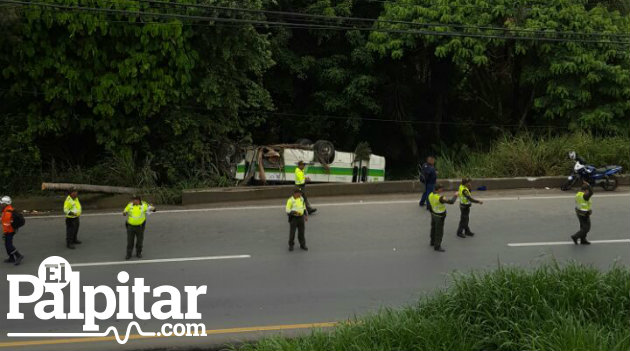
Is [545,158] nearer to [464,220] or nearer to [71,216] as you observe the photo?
[464,220]

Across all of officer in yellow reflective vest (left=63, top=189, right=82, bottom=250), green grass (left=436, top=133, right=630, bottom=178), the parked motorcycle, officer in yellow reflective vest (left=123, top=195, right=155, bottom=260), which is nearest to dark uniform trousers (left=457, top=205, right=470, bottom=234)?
the parked motorcycle

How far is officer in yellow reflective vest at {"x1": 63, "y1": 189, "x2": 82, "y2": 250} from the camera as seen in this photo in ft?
43.3

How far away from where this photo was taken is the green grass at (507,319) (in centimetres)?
747

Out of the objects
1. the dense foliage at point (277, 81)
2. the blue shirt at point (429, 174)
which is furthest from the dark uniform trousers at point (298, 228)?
the dense foliage at point (277, 81)

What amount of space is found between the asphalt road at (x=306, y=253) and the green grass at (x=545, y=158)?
1597 mm

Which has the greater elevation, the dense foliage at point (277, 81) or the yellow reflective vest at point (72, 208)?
the dense foliage at point (277, 81)

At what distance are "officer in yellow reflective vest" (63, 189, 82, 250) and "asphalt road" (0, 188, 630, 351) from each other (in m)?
0.23

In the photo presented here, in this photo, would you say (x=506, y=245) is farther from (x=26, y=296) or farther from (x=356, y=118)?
(x=356, y=118)

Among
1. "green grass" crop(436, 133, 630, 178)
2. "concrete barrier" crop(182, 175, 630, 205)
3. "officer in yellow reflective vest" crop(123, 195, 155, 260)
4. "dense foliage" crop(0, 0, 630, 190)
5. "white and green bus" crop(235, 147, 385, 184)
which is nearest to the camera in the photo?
"officer in yellow reflective vest" crop(123, 195, 155, 260)

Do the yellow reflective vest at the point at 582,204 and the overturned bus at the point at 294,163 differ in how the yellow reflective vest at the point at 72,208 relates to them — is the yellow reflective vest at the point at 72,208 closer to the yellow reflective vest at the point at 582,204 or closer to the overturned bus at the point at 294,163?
the overturned bus at the point at 294,163

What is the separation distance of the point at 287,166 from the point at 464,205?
632 cm

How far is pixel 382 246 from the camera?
13352mm

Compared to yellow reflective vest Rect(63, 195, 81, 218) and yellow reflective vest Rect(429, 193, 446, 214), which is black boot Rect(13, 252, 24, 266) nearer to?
yellow reflective vest Rect(63, 195, 81, 218)

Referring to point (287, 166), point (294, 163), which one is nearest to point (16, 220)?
point (287, 166)
